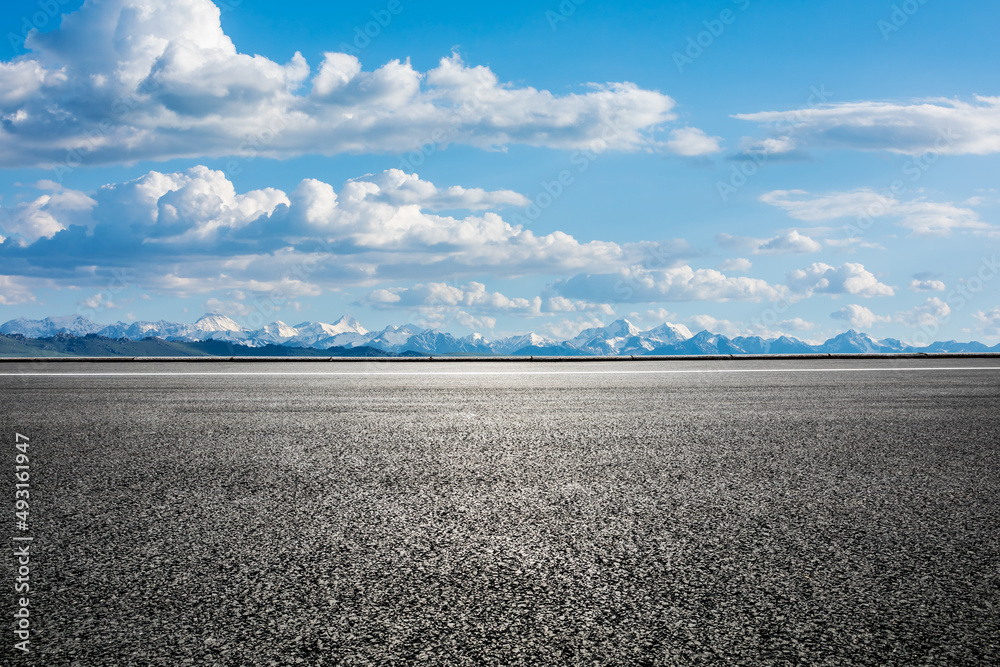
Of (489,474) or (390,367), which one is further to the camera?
(390,367)

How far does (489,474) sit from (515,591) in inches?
70.7

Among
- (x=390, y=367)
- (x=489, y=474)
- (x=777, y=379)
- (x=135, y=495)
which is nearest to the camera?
(x=135, y=495)

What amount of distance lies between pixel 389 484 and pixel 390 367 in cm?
909

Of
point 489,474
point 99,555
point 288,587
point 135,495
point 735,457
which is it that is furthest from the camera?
point 735,457

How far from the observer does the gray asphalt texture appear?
2.15 metres

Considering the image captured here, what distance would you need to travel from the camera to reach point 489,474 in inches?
167

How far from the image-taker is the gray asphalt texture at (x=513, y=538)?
2.15 metres

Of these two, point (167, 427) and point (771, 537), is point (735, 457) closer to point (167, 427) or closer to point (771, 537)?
point (771, 537)

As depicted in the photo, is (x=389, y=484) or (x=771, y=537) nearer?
(x=771, y=537)

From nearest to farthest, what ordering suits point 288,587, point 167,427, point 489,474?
1. point 288,587
2. point 489,474
3. point 167,427

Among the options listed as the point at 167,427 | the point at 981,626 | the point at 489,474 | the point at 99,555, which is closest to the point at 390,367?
the point at 167,427

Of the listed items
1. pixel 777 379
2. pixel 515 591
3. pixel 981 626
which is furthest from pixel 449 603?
pixel 777 379

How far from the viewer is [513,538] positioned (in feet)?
10.00

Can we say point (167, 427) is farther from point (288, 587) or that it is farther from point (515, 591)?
point (515, 591)
